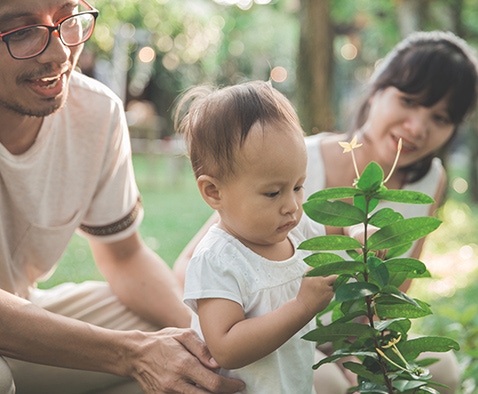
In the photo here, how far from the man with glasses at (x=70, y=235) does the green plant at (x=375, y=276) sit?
319 millimetres

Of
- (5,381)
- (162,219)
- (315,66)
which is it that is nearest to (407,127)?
(5,381)

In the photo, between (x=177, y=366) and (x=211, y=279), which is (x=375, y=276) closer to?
(x=211, y=279)

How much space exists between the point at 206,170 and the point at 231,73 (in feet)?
59.6

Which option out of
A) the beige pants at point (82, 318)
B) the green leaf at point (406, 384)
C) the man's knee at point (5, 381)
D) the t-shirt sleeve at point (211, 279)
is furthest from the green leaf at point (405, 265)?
the beige pants at point (82, 318)

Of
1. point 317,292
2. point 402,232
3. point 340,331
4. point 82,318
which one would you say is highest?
point 402,232

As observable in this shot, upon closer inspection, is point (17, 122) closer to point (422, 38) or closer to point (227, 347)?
point (227, 347)

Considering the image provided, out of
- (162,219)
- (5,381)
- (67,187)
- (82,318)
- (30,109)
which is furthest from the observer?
(162,219)

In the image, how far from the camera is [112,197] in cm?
249

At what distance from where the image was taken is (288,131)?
5.62 ft

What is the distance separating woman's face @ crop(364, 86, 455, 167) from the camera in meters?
2.75

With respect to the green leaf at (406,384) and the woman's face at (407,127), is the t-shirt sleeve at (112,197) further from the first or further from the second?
the green leaf at (406,384)

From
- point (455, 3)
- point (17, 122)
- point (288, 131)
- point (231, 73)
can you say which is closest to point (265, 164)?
point (288, 131)

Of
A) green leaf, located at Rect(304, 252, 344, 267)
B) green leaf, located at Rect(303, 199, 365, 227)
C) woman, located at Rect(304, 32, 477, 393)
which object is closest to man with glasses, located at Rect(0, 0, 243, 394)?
green leaf, located at Rect(304, 252, 344, 267)

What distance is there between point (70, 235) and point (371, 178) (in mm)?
1227
